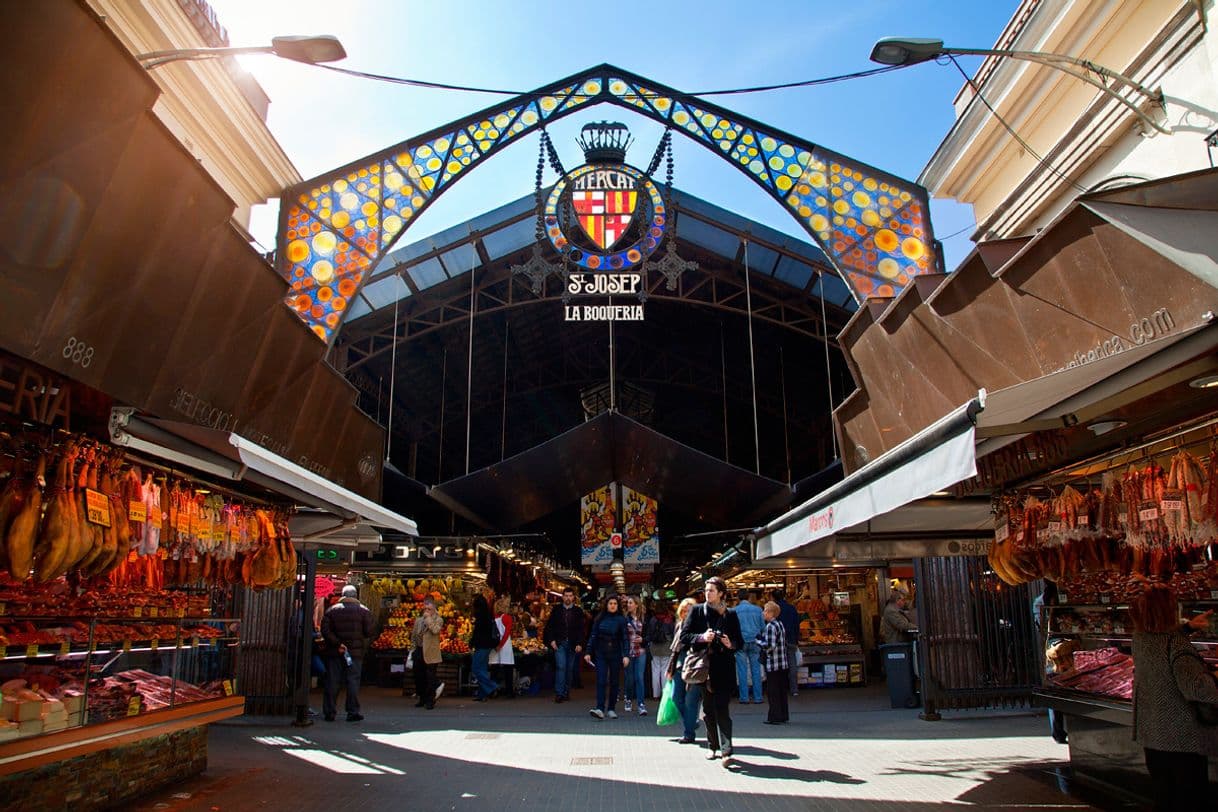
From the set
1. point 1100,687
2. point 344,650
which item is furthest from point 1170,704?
point 344,650

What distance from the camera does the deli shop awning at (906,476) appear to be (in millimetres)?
3801

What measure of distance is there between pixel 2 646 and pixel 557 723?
22.3ft

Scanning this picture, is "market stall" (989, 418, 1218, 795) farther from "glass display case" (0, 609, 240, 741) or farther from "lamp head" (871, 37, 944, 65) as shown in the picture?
"glass display case" (0, 609, 240, 741)

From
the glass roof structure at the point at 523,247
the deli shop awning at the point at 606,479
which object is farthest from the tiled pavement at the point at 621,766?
the glass roof structure at the point at 523,247

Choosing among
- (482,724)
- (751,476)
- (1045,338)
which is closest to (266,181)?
(482,724)

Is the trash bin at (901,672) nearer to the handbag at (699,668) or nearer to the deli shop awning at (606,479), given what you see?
the deli shop awning at (606,479)

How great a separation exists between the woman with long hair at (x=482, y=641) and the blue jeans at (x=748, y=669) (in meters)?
3.70

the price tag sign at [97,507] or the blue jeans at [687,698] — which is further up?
the price tag sign at [97,507]

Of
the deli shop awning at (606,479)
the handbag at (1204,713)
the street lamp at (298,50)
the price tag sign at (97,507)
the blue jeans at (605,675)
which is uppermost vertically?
the street lamp at (298,50)

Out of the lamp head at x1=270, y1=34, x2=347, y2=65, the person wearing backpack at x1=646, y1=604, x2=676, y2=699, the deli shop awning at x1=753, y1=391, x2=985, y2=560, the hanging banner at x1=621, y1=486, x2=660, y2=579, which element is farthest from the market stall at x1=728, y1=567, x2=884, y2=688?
the lamp head at x1=270, y1=34, x2=347, y2=65

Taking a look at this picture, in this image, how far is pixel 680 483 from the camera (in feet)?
48.4

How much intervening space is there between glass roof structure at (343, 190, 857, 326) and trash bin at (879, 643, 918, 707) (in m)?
7.11

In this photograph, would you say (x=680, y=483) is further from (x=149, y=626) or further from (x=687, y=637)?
(x=149, y=626)

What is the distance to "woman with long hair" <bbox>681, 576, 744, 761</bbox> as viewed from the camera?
7230 millimetres
